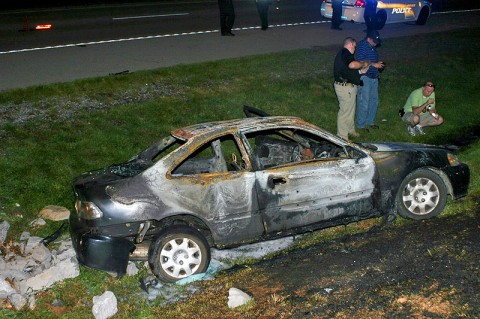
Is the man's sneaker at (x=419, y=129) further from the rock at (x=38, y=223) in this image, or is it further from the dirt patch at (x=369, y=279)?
the rock at (x=38, y=223)

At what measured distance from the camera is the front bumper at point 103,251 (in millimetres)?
6773

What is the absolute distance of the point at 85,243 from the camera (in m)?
6.80

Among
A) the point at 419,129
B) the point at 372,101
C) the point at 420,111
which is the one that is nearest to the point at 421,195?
the point at 372,101

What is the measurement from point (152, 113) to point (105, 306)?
6467mm

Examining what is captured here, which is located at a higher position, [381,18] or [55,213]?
[381,18]

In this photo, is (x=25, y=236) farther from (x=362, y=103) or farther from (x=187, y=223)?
(x=362, y=103)

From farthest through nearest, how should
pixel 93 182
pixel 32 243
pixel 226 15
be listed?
1. pixel 226 15
2. pixel 32 243
3. pixel 93 182

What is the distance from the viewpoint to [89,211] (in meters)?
6.86

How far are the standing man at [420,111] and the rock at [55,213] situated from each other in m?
7.09

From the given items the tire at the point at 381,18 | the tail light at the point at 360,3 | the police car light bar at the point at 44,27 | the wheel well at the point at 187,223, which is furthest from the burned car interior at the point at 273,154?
the police car light bar at the point at 44,27

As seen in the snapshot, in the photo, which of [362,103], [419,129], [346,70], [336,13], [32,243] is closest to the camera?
[32,243]

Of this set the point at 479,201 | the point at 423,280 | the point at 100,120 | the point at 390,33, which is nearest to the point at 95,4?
the point at 390,33

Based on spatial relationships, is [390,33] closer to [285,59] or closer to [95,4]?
[285,59]

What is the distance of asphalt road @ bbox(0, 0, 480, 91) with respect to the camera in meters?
14.1
